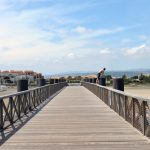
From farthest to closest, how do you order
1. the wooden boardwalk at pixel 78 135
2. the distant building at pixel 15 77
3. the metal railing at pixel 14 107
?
the distant building at pixel 15 77 → the metal railing at pixel 14 107 → the wooden boardwalk at pixel 78 135

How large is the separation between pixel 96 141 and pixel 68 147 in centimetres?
99

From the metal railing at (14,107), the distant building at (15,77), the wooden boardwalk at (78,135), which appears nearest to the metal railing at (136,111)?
the wooden boardwalk at (78,135)

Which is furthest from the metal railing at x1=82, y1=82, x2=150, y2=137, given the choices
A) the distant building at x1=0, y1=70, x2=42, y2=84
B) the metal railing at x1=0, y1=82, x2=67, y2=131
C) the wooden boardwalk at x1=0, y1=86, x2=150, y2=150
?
the distant building at x1=0, y1=70, x2=42, y2=84

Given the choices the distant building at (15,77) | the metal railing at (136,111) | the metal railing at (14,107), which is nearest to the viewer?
the metal railing at (136,111)

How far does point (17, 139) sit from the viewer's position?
10.9m

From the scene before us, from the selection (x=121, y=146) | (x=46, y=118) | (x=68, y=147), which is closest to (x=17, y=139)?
(x=68, y=147)

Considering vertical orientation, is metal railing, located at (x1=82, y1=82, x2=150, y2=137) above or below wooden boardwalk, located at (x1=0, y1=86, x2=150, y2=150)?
above

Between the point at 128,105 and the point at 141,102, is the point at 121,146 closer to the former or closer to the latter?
the point at 141,102

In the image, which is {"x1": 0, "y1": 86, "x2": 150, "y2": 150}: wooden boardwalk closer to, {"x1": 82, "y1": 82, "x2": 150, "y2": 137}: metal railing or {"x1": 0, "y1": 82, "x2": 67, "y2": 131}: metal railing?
{"x1": 82, "y1": 82, "x2": 150, "y2": 137}: metal railing

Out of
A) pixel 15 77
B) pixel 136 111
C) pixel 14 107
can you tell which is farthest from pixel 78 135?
pixel 15 77

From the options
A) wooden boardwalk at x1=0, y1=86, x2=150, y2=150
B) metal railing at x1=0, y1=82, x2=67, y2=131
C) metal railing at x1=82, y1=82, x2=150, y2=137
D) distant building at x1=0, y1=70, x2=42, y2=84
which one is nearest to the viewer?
wooden boardwalk at x1=0, y1=86, x2=150, y2=150

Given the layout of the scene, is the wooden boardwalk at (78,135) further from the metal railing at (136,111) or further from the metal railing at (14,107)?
the metal railing at (14,107)

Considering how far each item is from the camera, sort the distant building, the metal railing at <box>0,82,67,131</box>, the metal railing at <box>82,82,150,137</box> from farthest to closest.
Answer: the distant building, the metal railing at <box>0,82,67,131</box>, the metal railing at <box>82,82,150,137</box>

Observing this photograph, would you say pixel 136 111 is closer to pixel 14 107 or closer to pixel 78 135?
pixel 78 135
